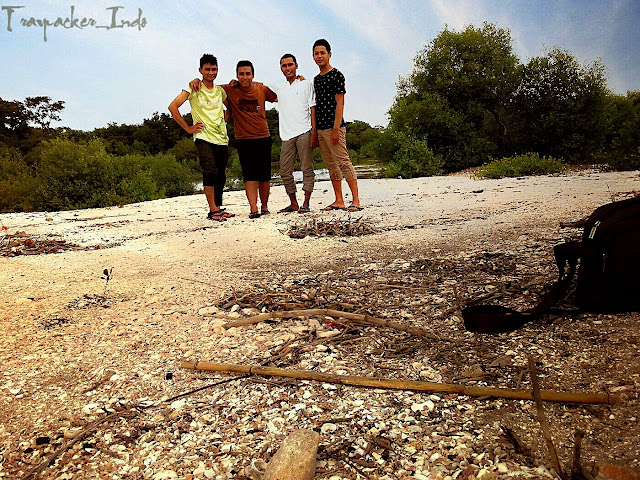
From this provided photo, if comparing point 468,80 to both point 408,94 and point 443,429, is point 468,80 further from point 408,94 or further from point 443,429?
point 443,429

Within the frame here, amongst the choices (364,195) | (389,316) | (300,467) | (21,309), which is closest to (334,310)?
(389,316)

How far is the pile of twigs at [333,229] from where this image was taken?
14.8 feet

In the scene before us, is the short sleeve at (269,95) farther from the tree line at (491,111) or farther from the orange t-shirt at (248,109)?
the tree line at (491,111)

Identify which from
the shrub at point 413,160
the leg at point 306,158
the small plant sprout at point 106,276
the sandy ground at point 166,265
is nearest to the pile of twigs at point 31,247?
the sandy ground at point 166,265

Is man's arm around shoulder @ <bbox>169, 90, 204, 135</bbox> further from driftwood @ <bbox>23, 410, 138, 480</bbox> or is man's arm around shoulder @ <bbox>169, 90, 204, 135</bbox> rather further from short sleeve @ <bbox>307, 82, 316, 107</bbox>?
driftwood @ <bbox>23, 410, 138, 480</bbox>

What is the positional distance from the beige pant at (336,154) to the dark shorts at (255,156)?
0.78 meters

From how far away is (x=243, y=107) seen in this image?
6.03m

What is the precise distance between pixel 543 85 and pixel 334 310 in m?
14.5

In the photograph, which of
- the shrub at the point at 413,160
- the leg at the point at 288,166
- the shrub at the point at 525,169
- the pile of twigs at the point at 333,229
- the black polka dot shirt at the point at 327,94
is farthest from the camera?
the shrub at the point at 413,160

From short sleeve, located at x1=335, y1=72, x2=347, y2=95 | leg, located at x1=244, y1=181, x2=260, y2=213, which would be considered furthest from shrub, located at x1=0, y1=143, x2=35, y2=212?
short sleeve, located at x1=335, y1=72, x2=347, y2=95

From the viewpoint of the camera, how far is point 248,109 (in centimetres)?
605

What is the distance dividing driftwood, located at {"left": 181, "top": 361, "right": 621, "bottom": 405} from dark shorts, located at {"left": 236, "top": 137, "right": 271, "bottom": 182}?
471 centimetres

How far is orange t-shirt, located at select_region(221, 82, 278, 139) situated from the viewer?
6.02 m

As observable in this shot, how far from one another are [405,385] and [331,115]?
16.5 feet
